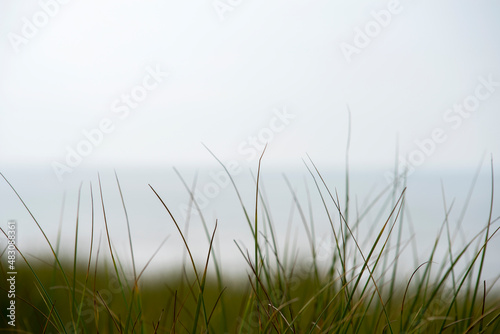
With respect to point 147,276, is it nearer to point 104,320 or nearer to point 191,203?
point 104,320

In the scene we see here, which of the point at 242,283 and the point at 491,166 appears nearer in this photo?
the point at 491,166

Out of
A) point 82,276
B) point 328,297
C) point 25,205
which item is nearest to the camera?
point 25,205

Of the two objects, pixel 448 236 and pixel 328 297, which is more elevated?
pixel 448 236

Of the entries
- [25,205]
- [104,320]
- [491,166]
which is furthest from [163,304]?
[491,166]

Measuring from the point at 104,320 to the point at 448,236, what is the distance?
166cm

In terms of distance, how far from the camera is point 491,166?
193 centimetres

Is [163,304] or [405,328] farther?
[163,304]

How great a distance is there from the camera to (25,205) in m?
1.75

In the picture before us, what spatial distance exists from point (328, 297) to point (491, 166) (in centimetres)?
80

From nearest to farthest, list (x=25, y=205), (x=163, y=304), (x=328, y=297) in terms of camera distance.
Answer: (x=25, y=205), (x=328, y=297), (x=163, y=304)

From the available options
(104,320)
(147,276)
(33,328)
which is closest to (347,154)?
(104,320)

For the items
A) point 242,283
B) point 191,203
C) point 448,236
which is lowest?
point 242,283

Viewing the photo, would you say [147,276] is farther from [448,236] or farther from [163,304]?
[448,236]

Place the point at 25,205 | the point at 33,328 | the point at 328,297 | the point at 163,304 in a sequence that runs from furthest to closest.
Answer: the point at 163,304
the point at 33,328
the point at 328,297
the point at 25,205
